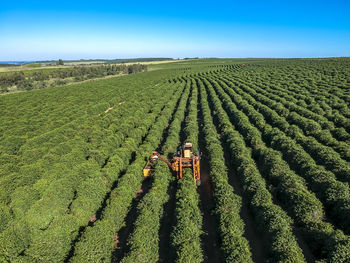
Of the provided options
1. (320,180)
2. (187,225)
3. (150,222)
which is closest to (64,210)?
(150,222)

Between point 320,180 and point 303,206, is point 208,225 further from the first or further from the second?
point 320,180

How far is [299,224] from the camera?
43.2 ft

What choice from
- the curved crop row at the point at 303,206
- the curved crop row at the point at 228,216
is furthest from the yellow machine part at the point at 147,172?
the curved crop row at the point at 303,206

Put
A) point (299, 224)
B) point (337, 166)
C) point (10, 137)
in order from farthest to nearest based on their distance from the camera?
point (10, 137) < point (337, 166) < point (299, 224)

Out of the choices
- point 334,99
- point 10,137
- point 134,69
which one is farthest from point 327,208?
point 134,69

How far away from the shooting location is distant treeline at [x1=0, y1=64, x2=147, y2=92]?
10090 cm

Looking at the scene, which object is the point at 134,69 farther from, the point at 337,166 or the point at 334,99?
the point at 337,166

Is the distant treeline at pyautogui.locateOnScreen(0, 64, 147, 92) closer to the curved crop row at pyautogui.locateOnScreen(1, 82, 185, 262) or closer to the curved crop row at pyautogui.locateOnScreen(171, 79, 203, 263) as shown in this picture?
the curved crop row at pyautogui.locateOnScreen(1, 82, 185, 262)

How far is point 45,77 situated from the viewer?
123500 millimetres

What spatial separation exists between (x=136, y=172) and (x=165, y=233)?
6342 millimetres

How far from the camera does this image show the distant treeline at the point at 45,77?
3972 inches

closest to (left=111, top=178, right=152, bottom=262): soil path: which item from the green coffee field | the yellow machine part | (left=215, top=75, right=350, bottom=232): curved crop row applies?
the green coffee field

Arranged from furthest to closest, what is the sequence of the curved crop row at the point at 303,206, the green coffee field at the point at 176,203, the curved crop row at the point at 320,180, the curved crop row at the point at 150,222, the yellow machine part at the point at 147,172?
the yellow machine part at the point at 147,172
the curved crop row at the point at 320,180
the green coffee field at the point at 176,203
the curved crop row at the point at 150,222
the curved crop row at the point at 303,206

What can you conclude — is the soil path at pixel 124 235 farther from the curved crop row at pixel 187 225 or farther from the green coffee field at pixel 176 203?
the curved crop row at pixel 187 225
